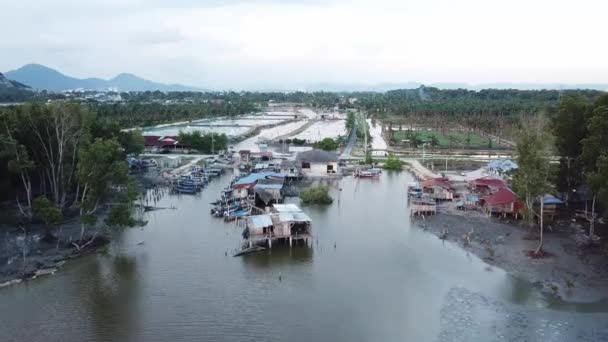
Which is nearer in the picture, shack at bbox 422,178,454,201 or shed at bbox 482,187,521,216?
shed at bbox 482,187,521,216

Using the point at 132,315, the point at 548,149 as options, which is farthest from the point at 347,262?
the point at 548,149

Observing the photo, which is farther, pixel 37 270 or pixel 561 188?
pixel 561 188

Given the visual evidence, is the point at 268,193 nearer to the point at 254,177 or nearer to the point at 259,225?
the point at 254,177

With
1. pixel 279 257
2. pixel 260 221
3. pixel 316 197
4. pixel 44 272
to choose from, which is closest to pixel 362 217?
pixel 316 197

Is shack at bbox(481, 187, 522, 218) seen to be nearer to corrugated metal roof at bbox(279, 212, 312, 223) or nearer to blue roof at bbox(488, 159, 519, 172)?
blue roof at bbox(488, 159, 519, 172)

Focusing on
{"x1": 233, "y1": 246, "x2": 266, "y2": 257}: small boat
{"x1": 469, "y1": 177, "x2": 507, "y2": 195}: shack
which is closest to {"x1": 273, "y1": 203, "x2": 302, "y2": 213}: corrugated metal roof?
{"x1": 233, "y1": 246, "x2": 266, "y2": 257}: small boat

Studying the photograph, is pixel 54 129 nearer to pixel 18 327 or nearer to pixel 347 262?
pixel 18 327
